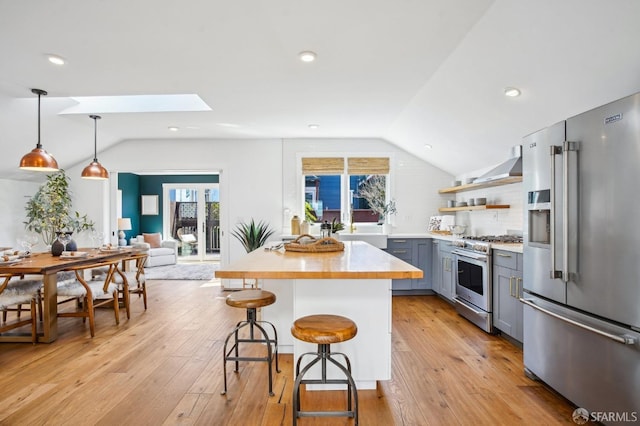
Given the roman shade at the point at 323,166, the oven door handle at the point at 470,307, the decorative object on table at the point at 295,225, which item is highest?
the roman shade at the point at 323,166

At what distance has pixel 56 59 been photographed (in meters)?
2.77

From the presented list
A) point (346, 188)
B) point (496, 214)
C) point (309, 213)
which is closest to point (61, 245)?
point (309, 213)

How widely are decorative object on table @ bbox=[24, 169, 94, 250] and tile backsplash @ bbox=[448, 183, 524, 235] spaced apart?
624cm

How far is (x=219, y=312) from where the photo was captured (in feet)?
13.7

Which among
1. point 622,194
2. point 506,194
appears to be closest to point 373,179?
point 506,194

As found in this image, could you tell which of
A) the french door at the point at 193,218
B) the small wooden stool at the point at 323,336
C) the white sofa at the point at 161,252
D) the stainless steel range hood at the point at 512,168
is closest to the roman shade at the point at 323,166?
the stainless steel range hood at the point at 512,168

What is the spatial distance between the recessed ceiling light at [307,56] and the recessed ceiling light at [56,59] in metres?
1.97

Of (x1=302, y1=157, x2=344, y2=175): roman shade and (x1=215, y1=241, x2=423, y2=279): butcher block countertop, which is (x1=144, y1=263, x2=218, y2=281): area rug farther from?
(x1=215, y1=241, x2=423, y2=279): butcher block countertop

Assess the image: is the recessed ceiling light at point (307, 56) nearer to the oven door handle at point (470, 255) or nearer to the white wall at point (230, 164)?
the oven door handle at point (470, 255)

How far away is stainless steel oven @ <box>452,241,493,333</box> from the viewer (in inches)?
135

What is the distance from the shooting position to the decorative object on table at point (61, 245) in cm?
379

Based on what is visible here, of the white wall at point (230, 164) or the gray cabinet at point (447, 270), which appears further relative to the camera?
the white wall at point (230, 164)

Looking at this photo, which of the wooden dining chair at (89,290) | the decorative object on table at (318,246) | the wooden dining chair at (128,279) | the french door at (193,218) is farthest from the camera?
the french door at (193,218)

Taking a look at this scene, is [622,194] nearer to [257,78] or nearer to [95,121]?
[257,78]
